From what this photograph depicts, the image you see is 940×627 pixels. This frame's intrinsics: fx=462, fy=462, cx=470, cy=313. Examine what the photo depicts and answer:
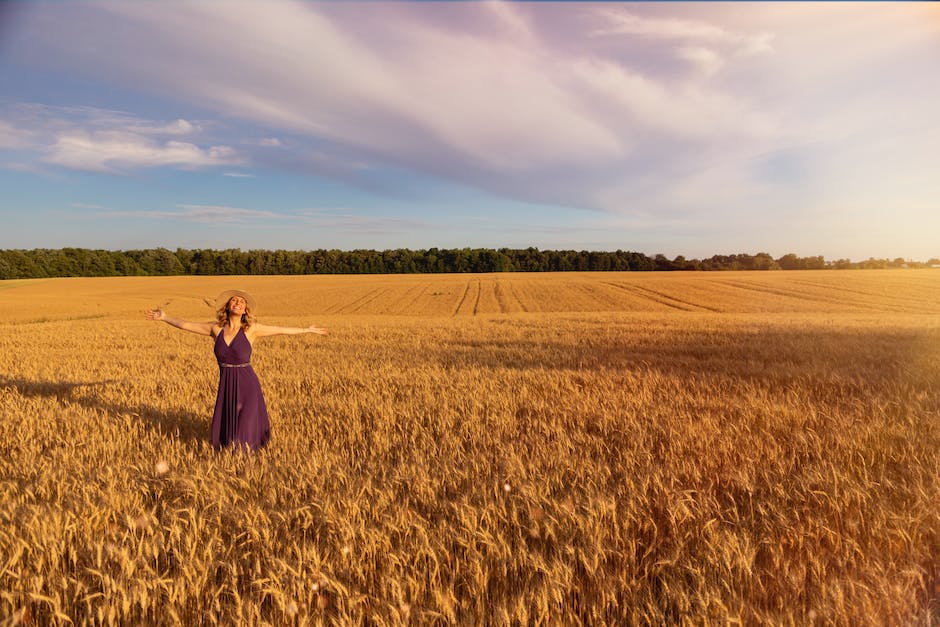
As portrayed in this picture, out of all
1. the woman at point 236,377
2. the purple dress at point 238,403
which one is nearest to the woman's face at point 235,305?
the woman at point 236,377

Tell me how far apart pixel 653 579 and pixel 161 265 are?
380 feet

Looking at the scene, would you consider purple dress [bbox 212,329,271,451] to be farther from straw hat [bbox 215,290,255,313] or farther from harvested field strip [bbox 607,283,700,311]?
harvested field strip [bbox 607,283,700,311]

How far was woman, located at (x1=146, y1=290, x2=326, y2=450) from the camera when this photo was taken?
5.10 meters

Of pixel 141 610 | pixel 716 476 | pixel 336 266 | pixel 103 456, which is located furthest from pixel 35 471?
pixel 336 266

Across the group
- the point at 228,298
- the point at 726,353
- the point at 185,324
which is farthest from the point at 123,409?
the point at 726,353

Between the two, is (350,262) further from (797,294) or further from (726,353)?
(726,353)

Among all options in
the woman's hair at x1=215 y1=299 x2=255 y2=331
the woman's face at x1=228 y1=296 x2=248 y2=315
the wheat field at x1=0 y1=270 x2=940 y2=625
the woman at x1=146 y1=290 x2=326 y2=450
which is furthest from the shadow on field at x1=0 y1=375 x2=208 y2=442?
the woman's face at x1=228 y1=296 x2=248 y2=315

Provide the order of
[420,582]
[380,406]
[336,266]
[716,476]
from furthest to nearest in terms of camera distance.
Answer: [336,266]
[380,406]
[716,476]
[420,582]

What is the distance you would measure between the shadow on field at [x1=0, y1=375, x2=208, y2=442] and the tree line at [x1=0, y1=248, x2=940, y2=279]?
314 ft

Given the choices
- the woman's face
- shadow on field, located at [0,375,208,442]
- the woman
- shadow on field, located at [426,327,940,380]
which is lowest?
shadow on field, located at [0,375,208,442]

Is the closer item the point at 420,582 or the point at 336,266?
the point at 420,582

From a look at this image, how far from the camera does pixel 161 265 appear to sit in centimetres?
9725

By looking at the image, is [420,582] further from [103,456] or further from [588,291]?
[588,291]

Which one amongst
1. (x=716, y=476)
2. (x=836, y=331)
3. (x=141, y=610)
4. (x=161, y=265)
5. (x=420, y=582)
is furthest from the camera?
(x=161, y=265)
